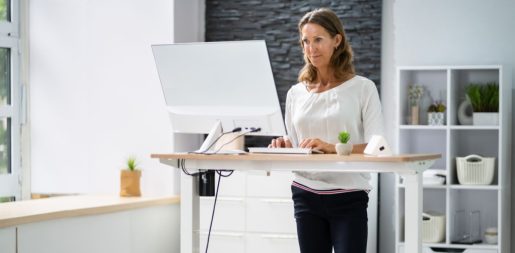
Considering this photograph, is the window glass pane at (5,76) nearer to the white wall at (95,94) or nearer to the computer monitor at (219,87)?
the white wall at (95,94)

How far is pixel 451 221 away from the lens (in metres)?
5.11

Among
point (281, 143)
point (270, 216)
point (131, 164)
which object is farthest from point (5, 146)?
point (281, 143)

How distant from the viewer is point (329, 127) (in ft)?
9.41

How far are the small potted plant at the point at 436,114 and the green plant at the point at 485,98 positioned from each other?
20 centimetres

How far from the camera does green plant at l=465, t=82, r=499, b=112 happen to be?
498cm

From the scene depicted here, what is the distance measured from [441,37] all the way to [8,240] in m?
3.01

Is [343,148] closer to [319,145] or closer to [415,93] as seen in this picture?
[319,145]

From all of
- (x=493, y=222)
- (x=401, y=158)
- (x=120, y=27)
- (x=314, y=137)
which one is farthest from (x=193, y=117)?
(x=493, y=222)

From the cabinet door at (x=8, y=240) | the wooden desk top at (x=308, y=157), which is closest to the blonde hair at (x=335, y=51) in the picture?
the wooden desk top at (x=308, y=157)

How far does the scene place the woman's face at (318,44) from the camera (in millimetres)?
2865

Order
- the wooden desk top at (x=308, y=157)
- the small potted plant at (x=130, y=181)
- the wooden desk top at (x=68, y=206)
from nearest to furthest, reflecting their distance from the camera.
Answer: the wooden desk top at (x=308, y=157), the wooden desk top at (x=68, y=206), the small potted plant at (x=130, y=181)

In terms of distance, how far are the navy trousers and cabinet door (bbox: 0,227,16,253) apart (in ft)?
5.68

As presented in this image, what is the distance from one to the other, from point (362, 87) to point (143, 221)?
2507 millimetres

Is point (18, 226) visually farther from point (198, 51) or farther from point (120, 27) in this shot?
point (120, 27)
